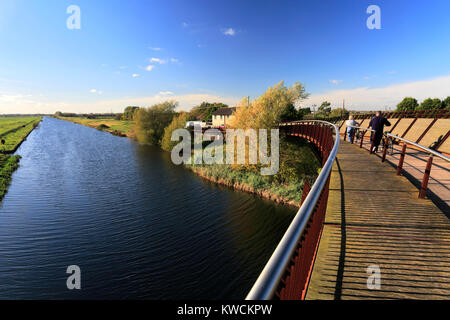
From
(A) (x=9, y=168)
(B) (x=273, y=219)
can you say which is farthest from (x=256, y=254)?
(A) (x=9, y=168)

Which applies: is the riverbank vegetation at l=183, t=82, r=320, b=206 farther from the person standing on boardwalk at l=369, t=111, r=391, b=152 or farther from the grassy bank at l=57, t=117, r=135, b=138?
the grassy bank at l=57, t=117, r=135, b=138

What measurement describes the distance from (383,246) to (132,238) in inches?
527

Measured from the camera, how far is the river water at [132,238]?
33.2 ft

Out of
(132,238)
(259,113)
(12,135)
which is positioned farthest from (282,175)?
(12,135)

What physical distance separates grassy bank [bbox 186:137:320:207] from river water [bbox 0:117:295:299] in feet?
4.14

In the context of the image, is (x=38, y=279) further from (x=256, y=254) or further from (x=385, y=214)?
(x=385, y=214)

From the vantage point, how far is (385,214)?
4.39 metres

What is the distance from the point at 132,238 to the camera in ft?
44.3

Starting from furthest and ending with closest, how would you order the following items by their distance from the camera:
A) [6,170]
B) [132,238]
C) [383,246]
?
[6,170] → [132,238] → [383,246]

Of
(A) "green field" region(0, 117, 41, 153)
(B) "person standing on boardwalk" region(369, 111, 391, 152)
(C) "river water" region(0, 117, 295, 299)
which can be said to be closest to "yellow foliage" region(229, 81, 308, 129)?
(C) "river water" region(0, 117, 295, 299)

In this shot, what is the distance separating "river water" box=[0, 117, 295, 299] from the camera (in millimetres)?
10125

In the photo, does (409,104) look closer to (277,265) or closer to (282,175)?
(282,175)

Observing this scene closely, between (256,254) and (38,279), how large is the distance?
35.3 ft

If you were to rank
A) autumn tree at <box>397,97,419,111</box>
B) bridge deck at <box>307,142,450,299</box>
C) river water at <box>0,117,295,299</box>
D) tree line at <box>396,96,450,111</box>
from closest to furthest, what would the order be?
bridge deck at <box>307,142,450,299</box>, river water at <box>0,117,295,299</box>, tree line at <box>396,96,450,111</box>, autumn tree at <box>397,97,419,111</box>
